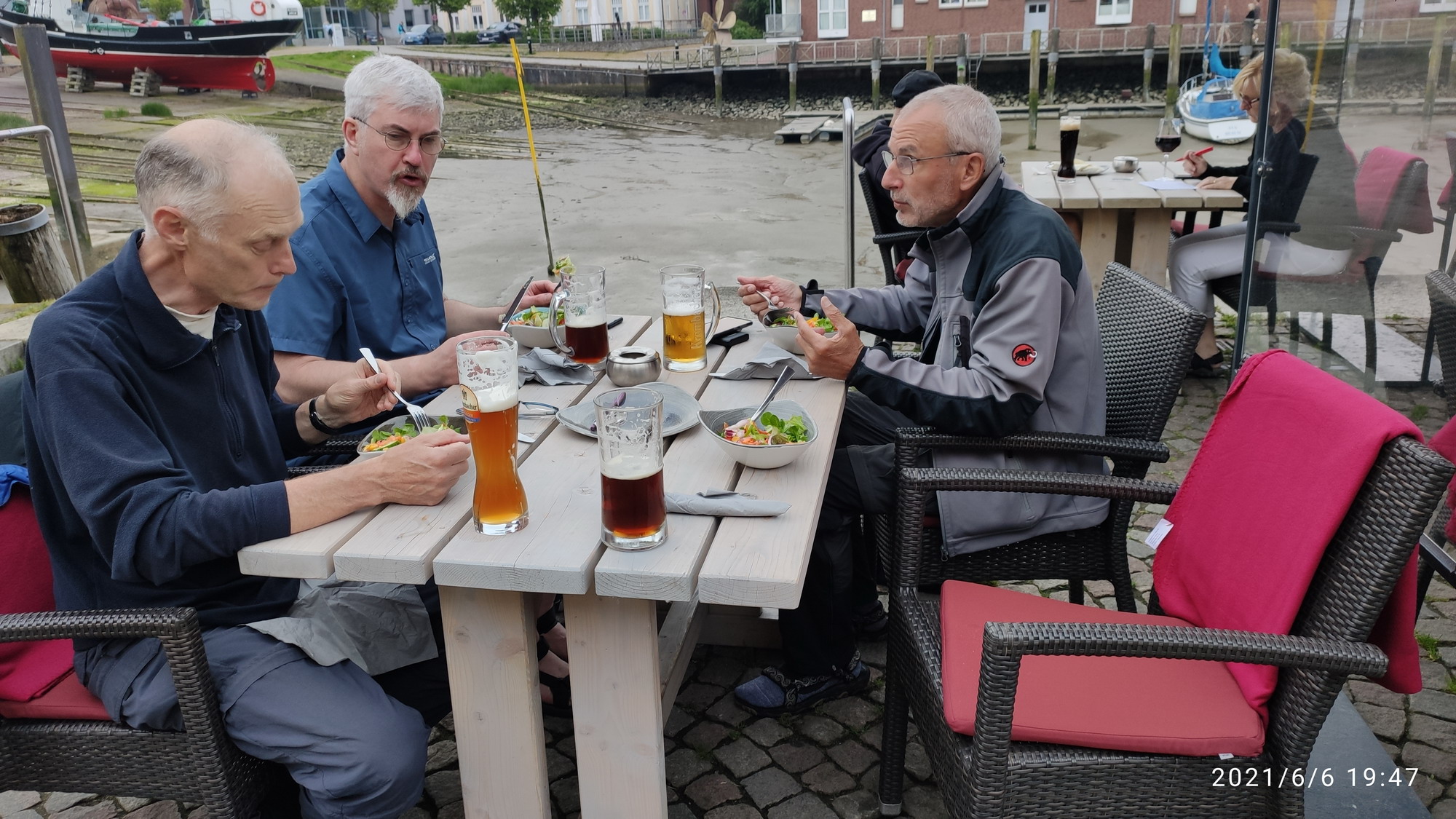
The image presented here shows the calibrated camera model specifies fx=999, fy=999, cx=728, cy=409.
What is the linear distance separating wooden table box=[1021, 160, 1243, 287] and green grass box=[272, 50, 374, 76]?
36010 mm

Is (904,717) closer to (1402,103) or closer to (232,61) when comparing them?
(1402,103)

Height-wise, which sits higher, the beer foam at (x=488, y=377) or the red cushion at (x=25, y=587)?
the beer foam at (x=488, y=377)

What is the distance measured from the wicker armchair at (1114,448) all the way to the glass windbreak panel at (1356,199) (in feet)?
2.67

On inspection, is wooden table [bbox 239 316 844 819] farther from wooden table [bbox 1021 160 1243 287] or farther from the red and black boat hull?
the red and black boat hull

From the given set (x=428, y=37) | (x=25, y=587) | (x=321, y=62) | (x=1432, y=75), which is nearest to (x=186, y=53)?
(x=321, y=62)

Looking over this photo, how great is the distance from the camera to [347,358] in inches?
108

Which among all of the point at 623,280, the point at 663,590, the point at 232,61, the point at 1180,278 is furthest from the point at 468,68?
the point at 663,590

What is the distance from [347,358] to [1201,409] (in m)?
3.82

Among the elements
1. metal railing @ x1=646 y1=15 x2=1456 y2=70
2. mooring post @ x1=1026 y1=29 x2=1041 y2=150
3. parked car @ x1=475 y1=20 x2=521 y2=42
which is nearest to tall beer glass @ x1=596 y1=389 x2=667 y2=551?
mooring post @ x1=1026 y1=29 x2=1041 y2=150

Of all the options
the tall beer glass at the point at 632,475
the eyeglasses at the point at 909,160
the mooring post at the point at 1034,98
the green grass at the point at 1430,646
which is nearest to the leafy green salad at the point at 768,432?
the tall beer glass at the point at 632,475

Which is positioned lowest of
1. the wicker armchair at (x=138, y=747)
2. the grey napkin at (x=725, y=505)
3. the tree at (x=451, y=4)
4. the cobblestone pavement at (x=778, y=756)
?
the cobblestone pavement at (x=778, y=756)

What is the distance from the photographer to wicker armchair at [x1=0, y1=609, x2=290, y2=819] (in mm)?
1671

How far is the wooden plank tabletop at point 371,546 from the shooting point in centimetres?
167

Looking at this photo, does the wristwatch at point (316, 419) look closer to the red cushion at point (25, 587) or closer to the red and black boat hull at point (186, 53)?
the red cushion at point (25, 587)
